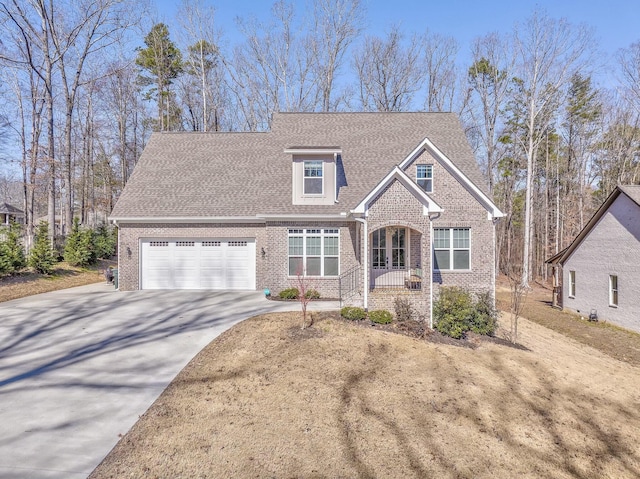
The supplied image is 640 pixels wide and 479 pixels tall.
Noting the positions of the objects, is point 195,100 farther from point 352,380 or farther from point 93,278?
point 352,380

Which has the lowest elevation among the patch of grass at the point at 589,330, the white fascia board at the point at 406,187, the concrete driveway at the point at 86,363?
the patch of grass at the point at 589,330

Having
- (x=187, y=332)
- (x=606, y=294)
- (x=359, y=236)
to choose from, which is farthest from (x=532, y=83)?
(x=187, y=332)

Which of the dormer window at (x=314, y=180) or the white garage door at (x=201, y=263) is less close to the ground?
the dormer window at (x=314, y=180)

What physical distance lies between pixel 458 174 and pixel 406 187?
416cm

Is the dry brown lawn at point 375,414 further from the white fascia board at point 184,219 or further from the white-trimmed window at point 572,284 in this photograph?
the white-trimmed window at point 572,284

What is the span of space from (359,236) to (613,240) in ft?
38.7

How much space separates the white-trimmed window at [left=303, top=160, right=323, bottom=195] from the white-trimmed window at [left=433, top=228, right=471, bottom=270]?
5.10 metres

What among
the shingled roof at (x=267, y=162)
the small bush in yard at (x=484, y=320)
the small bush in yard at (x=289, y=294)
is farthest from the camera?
the shingled roof at (x=267, y=162)

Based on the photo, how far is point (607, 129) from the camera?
29141 millimetres

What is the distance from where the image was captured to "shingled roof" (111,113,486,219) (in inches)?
584

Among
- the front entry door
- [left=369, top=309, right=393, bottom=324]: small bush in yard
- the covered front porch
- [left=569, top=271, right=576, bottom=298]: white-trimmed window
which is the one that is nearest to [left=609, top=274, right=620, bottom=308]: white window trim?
[left=569, top=271, right=576, bottom=298]: white-trimmed window

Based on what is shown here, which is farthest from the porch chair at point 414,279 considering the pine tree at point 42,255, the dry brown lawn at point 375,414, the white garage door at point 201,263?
the pine tree at point 42,255

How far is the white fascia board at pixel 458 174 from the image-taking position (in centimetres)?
1349

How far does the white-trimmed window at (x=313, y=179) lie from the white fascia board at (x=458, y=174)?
3.36 meters
